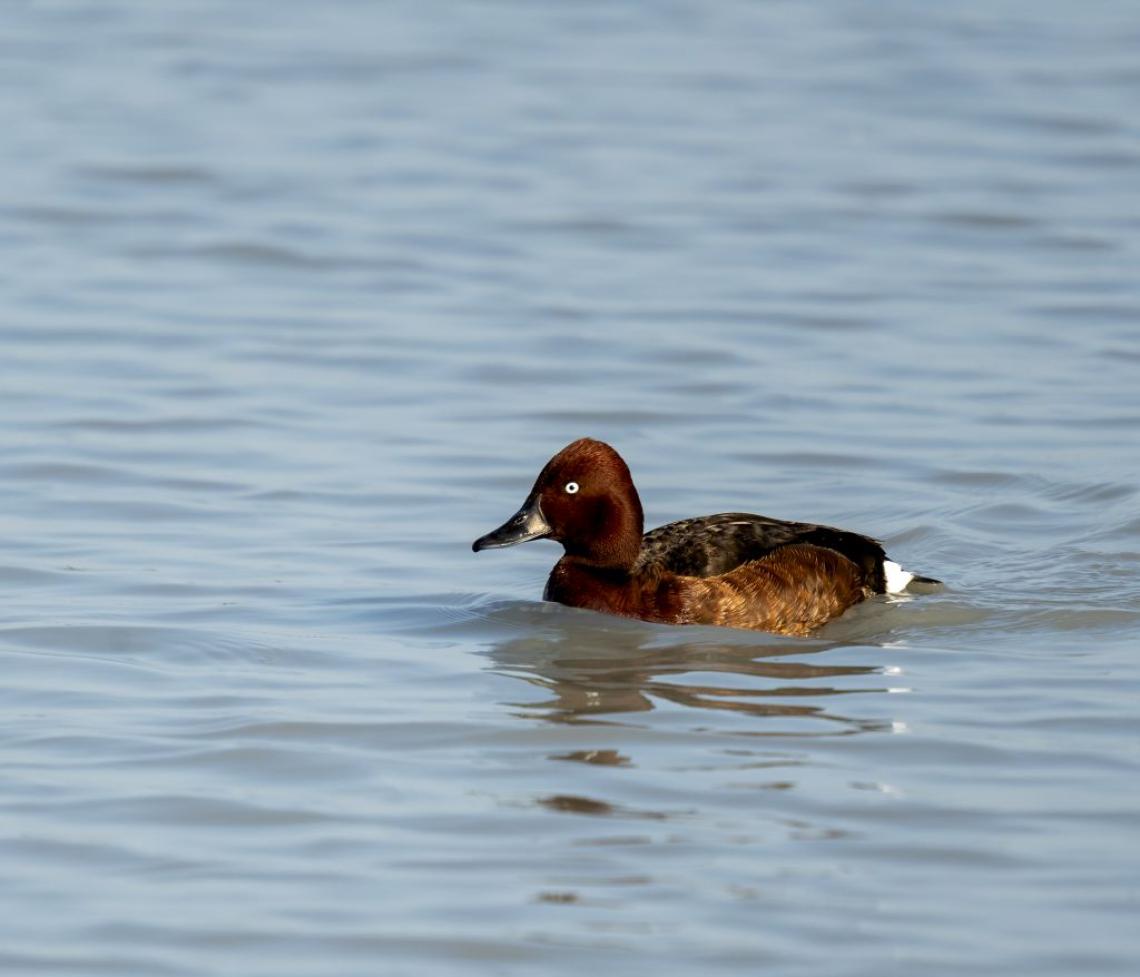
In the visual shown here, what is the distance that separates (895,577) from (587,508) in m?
1.39

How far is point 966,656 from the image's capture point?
844 centimetres

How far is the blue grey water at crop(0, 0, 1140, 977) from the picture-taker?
19.5ft

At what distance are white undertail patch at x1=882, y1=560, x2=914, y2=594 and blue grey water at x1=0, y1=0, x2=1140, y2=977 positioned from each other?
0.18m

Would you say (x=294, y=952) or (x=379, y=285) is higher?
(x=379, y=285)

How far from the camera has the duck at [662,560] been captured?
891 cm

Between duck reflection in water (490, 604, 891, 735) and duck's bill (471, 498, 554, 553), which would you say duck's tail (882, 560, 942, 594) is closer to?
duck reflection in water (490, 604, 891, 735)

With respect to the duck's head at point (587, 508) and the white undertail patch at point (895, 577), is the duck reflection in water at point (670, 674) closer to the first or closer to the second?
the duck's head at point (587, 508)

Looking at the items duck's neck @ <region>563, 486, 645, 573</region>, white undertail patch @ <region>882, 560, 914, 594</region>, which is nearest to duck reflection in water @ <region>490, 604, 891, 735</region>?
duck's neck @ <region>563, 486, 645, 573</region>

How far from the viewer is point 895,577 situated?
9547mm

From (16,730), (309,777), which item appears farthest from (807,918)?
(16,730)

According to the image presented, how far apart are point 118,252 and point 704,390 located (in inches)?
207

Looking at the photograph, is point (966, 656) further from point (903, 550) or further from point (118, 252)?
point (118, 252)

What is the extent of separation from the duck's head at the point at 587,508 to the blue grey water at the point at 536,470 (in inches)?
13.7

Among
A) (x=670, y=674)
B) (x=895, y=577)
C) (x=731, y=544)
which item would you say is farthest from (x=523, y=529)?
(x=895, y=577)
